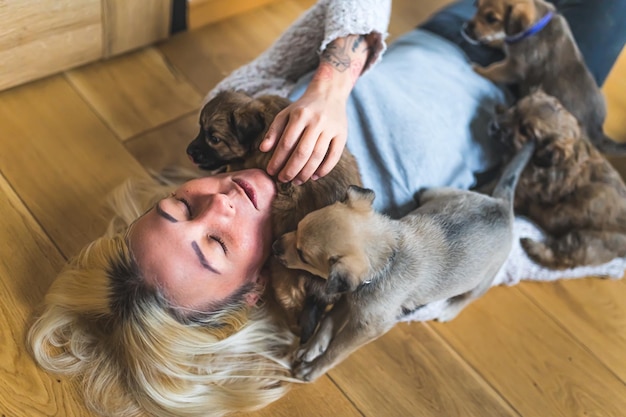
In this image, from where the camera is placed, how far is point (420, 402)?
149cm

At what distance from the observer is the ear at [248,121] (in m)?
1.42

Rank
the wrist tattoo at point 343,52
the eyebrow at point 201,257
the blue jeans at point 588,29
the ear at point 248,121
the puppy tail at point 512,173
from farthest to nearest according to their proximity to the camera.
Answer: the blue jeans at point 588,29, the puppy tail at point 512,173, the wrist tattoo at point 343,52, the ear at point 248,121, the eyebrow at point 201,257

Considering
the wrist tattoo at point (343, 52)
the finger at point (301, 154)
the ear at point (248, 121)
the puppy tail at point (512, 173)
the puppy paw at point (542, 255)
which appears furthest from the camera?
the puppy paw at point (542, 255)

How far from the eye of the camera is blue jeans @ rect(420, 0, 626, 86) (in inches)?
75.4

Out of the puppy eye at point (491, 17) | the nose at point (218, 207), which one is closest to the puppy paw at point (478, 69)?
the puppy eye at point (491, 17)

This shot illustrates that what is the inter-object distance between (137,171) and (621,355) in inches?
60.5

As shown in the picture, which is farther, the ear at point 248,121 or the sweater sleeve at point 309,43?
the sweater sleeve at point 309,43

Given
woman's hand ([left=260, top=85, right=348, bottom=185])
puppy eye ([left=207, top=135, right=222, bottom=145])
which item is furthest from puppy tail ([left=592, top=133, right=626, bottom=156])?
puppy eye ([left=207, top=135, right=222, bottom=145])

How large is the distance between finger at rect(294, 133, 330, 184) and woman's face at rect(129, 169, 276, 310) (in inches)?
3.7

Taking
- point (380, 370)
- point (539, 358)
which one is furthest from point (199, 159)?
point (539, 358)

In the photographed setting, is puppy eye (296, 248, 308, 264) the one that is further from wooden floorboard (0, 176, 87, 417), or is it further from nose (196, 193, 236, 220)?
wooden floorboard (0, 176, 87, 417)

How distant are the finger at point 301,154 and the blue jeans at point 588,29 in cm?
93

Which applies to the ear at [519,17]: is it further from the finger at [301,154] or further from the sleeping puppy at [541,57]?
the finger at [301,154]

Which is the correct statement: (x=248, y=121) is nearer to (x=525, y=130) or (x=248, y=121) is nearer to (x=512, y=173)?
(x=512, y=173)
